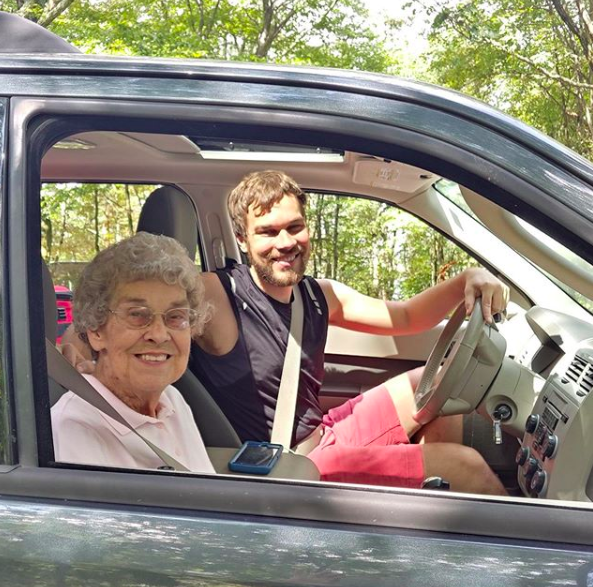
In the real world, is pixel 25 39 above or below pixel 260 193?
above

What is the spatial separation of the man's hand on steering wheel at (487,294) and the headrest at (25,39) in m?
1.33

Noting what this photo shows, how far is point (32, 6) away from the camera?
1052 centimetres

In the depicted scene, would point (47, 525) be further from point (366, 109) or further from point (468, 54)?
point (468, 54)

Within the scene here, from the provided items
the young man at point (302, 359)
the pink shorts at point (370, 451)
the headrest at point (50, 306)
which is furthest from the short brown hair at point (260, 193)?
the headrest at point (50, 306)

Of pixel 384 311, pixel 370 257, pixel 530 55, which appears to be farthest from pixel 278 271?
pixel 530 55

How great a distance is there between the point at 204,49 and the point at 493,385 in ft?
33.0

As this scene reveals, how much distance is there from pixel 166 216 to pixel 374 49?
41.4 feet

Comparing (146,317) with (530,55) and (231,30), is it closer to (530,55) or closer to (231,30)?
(530,55)

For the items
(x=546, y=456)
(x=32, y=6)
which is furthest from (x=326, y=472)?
(x=32, y=6)

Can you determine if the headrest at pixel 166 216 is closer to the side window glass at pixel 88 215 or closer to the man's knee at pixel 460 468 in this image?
the side window glass at pixel 88 215

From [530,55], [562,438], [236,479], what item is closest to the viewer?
[236,479]

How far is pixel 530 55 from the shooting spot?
10102 mm

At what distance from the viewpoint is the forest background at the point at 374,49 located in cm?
614

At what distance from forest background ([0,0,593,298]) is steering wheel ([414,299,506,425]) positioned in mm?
903
